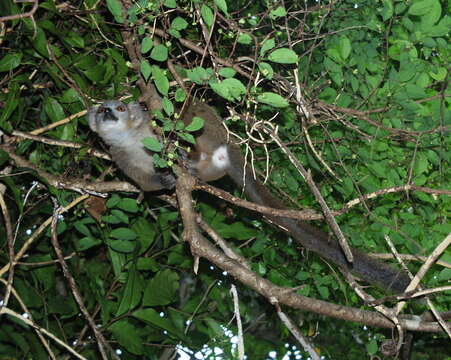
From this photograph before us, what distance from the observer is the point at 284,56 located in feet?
8.52

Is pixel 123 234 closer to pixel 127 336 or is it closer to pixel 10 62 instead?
pixel 127 336

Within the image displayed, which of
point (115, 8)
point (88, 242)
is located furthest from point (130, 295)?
point (115, 8)

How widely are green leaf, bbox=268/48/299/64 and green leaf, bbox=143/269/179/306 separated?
2.10 m

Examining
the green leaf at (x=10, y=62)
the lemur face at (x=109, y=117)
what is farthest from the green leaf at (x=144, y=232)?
the green leaf at (x=10, y=62)

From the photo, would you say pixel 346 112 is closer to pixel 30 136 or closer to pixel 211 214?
pixel 211 214

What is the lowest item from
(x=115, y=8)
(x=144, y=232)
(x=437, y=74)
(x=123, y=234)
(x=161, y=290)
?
(x=161, y=290)

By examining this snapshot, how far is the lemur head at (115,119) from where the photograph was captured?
4277 mm

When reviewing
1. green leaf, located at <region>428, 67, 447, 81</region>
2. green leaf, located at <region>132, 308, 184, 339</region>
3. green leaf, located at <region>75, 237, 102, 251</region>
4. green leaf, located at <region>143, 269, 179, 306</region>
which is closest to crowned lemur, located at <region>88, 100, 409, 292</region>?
green leaf, located at <region>75, 237, 102, 251</region>

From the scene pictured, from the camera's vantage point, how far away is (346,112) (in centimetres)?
351

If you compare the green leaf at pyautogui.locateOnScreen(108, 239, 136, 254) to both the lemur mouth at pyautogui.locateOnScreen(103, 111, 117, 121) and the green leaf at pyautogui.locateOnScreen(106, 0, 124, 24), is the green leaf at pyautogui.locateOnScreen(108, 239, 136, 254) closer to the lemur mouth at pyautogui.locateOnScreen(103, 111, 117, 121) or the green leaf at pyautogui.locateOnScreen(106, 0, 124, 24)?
the lemur mouth at pyautogui.locateOnScreen(103, 111, 117, 121)

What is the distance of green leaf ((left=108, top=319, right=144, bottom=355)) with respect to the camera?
397cm

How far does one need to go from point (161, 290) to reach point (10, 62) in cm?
181

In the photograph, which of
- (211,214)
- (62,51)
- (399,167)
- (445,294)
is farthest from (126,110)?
(445,294)

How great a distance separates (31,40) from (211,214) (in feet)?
6.11
